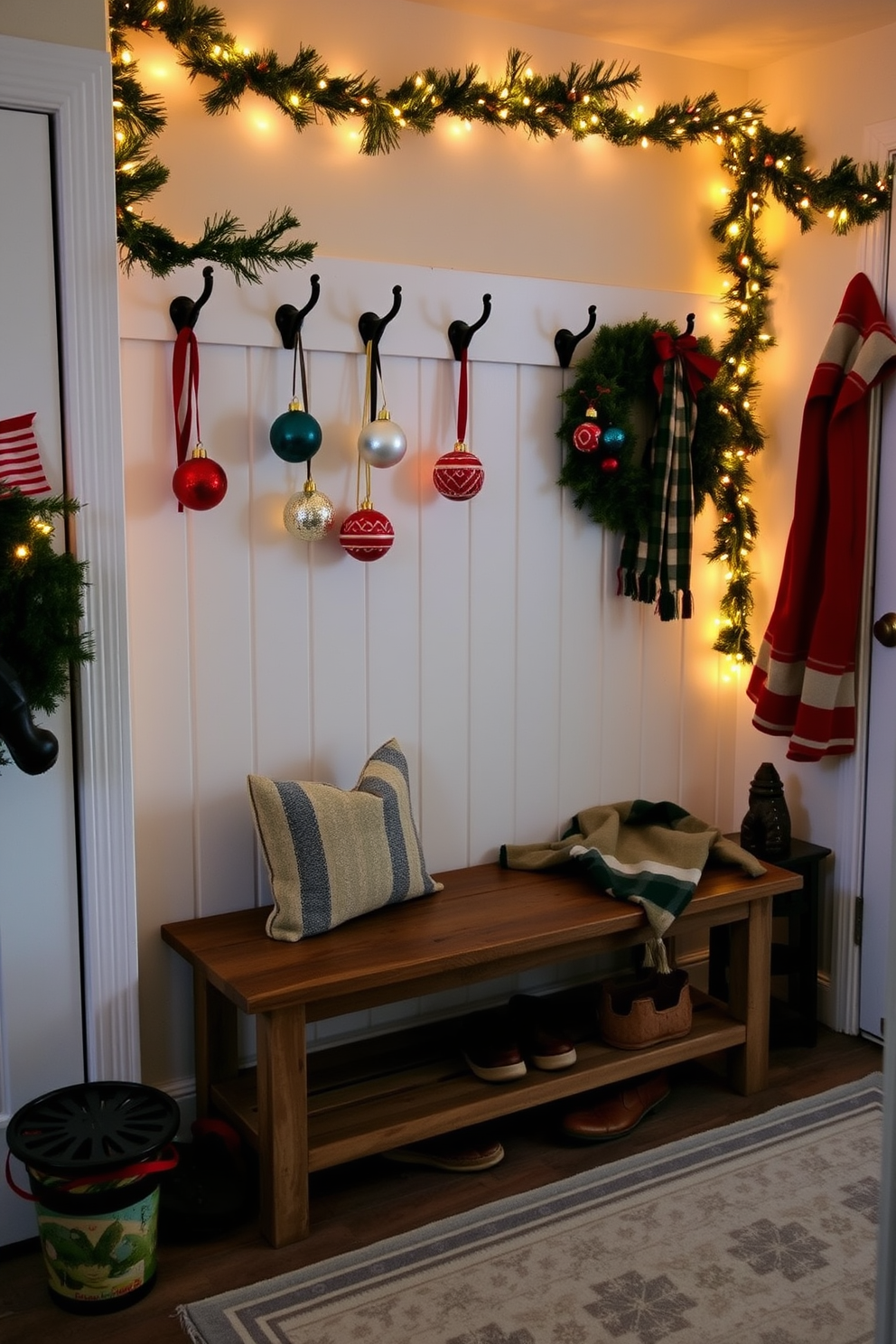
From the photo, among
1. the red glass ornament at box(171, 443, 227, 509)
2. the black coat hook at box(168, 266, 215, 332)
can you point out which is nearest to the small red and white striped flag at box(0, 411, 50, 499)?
the red glass ornament at box(171, 443, 227, 509)

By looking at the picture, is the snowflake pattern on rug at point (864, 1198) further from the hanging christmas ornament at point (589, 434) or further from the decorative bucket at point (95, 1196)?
the hanging christmas ornament at point (589, 434)

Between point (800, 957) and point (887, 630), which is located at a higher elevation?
point (887, 630)

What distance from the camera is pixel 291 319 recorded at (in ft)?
8.05

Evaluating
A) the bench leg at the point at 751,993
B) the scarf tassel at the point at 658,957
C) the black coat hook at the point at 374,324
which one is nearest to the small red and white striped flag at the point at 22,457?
the black coat hook at the point at 374,324

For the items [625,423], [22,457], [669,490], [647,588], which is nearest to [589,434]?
[625,423]

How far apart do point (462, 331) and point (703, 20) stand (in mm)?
910

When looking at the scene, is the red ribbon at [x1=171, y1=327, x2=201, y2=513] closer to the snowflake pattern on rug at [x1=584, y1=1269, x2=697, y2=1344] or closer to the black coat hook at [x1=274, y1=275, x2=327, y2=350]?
the black coat hook at [x1=274, y1=275, x2=327, y2=350]

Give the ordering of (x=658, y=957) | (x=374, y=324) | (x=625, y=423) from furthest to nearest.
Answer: (x=625, y=423) → (x=658, y=957) → (x=374, y=324)

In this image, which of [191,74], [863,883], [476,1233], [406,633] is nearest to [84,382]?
[191,74]

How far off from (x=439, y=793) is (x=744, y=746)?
0.94m

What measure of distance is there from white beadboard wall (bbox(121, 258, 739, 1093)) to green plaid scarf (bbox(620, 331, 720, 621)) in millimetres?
102

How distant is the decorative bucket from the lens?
1.96 metres

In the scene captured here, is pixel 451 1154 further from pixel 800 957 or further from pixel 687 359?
pixel 687 359

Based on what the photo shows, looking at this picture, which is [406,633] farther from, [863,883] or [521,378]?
[863,883]
